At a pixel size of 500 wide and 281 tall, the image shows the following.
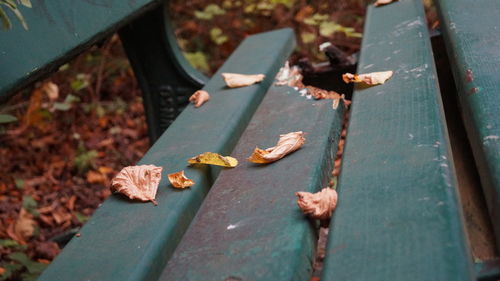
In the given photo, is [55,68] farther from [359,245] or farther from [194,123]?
[359,245]

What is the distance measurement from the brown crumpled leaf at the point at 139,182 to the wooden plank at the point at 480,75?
1.82ft

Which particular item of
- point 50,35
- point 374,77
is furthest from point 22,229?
point 374,77

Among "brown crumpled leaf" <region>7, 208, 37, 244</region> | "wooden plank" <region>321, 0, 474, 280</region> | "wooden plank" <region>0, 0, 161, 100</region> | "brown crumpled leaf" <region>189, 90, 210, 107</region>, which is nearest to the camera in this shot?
"wooden plank" <region>321, 0, 474, 280</region>

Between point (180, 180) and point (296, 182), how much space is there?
219 mm

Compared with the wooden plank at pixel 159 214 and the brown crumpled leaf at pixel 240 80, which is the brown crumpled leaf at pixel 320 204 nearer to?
the wooden plank at pixel 159 214

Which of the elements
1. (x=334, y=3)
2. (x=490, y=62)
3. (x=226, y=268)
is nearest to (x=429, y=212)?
(x=226, y=268)

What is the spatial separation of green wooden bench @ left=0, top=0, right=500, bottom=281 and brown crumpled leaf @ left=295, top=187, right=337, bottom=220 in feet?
0.05

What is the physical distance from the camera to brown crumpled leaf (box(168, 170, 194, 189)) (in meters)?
1.10

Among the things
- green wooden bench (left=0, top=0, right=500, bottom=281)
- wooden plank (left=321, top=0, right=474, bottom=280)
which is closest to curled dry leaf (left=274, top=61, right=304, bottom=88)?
green wooden bench (left=0, top=0, right=500, bottom=281)

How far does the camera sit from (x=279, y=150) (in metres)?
1.16

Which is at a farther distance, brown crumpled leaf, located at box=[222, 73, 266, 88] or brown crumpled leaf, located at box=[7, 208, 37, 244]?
brown crumpled leaf, located at box=[7, 208, 37, 244]

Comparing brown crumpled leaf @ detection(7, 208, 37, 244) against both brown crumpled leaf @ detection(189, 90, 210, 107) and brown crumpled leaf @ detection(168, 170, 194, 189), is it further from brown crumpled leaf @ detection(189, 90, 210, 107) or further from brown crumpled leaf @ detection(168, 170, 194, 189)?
brown crumpled leaf @ detection(168, 170, 194, 189)

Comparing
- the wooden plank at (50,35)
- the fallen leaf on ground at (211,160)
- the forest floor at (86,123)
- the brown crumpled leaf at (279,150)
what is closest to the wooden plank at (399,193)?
the brown crumpled leaf at (279,150)

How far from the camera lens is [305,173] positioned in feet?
3.51
